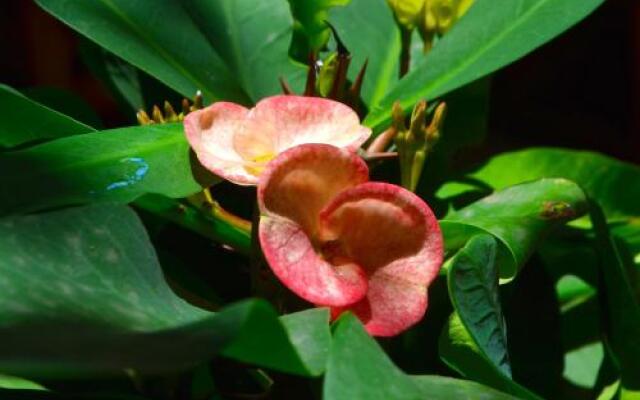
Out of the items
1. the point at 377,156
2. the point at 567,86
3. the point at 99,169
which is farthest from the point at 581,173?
the point at 567,86

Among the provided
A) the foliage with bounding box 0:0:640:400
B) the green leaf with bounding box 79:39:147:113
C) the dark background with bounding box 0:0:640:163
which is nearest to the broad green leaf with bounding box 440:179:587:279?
the foliage with bounding box 0:0:640:400

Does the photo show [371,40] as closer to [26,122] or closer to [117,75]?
[117,75]

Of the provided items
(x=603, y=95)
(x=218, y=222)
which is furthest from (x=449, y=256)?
(x=603, y=95)

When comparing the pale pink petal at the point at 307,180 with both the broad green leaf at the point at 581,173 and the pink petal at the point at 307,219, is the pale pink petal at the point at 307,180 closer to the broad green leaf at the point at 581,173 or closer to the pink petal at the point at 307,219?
the pink petal at the point at 307,219

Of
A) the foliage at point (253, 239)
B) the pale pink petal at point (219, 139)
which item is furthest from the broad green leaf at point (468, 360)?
the pale pink petal at point (219, 139)

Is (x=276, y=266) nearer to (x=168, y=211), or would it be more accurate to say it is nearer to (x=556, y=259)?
(x=168, y=211)
